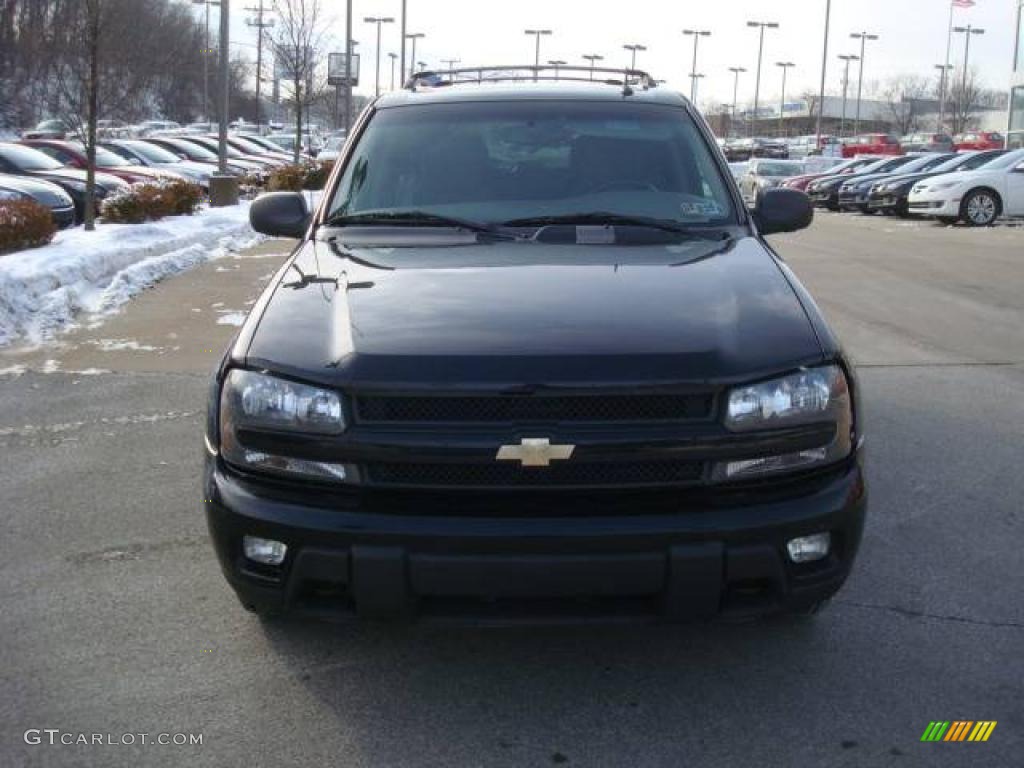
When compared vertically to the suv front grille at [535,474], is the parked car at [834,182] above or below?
above

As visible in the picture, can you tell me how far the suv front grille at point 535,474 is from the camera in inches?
112

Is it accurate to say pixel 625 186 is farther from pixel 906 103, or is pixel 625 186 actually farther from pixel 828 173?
pixel 906 103

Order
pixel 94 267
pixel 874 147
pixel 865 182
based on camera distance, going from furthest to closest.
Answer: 1. pixel 874 147
2. pixel 865 182
3. pixel 94 267

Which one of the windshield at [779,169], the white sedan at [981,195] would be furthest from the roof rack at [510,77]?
the windshield at [779,169]

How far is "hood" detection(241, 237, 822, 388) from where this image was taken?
2871 millimetres

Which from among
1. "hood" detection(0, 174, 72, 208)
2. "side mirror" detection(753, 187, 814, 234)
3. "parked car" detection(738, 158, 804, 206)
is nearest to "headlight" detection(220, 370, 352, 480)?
"side mirror" detection(753, 187, 814, 234)

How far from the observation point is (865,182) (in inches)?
1070

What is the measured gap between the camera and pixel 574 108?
4.67m

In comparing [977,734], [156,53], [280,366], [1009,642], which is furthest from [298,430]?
[156,53]

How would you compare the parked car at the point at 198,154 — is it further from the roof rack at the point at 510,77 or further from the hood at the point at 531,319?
the hood at the point at 531,319

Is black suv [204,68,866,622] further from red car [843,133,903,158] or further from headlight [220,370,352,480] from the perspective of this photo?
red car [843,133,903,158]

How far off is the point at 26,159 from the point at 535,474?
18.8 m

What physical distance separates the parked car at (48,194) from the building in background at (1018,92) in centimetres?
3753

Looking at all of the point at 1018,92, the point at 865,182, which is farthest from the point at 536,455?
the point at 1018,92
